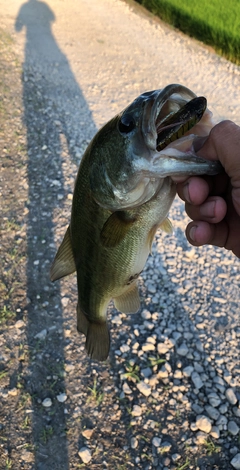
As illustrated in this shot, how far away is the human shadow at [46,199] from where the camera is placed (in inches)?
127

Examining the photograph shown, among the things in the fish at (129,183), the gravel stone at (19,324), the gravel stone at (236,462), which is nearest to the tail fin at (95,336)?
the fish at (129,183)

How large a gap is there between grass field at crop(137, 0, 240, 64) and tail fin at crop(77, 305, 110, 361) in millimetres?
8496

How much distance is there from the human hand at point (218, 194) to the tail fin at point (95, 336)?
2.36 feet

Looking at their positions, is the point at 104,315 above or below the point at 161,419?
above

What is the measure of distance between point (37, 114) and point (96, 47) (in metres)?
3.65

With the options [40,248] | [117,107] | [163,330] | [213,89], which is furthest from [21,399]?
[213,89]

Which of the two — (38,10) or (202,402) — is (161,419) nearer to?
(202,402)

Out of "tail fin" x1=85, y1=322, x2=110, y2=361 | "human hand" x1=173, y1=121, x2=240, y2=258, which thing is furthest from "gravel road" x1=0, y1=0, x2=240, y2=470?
"human hand" x1=173, y1=121, x2=240, y2=258

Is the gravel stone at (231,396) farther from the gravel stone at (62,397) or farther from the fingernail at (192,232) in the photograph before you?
the fingernail at (192,232)

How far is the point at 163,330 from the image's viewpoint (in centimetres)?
379

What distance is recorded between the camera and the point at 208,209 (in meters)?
2.22

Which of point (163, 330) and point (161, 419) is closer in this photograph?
point (161, 419)

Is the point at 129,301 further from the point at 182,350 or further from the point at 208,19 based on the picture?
the point at 208,19

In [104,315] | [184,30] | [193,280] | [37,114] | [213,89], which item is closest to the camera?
[104,315]
